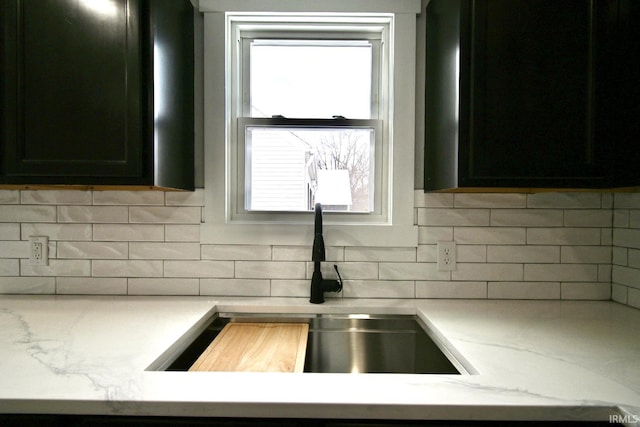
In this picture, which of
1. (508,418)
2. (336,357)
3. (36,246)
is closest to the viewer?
(508,418)

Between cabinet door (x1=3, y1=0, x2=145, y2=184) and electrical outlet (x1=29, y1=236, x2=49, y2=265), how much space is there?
18.5 inches

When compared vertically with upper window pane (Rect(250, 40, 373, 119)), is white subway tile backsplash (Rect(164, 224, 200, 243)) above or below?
below

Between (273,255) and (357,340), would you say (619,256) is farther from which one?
(273,255)

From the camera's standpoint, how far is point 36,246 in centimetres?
149

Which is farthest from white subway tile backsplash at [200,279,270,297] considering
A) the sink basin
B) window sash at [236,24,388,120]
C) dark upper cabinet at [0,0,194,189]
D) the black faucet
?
window sash at [236,24,388,120]

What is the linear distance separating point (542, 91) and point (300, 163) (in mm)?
968

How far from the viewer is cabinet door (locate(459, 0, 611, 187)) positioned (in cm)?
112

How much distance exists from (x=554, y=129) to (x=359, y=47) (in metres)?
0.92

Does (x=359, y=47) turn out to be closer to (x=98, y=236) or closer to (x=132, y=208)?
(x=132, y=208)

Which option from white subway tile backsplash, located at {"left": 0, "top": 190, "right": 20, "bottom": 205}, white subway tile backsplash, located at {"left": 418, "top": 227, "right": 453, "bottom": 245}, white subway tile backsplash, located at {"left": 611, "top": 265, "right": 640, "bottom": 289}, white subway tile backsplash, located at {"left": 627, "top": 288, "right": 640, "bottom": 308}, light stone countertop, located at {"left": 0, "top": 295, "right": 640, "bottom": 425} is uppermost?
white subway tile backsplash, located at {"left": 0, "top": 190, "right": 20, "bottom": 205}

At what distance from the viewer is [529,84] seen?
112cm

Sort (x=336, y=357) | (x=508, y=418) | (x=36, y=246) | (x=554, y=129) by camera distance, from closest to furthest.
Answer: (x=508, y=418) < (x=554, y=129) < (x=336, y=357) < (x=36, y=246)

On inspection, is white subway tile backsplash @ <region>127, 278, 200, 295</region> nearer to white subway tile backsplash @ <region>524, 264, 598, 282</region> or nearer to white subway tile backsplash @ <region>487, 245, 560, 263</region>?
white subway tile backsplash @ <region>487, 245, 560, 263</region>

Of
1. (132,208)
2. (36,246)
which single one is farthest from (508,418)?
(36,246)
